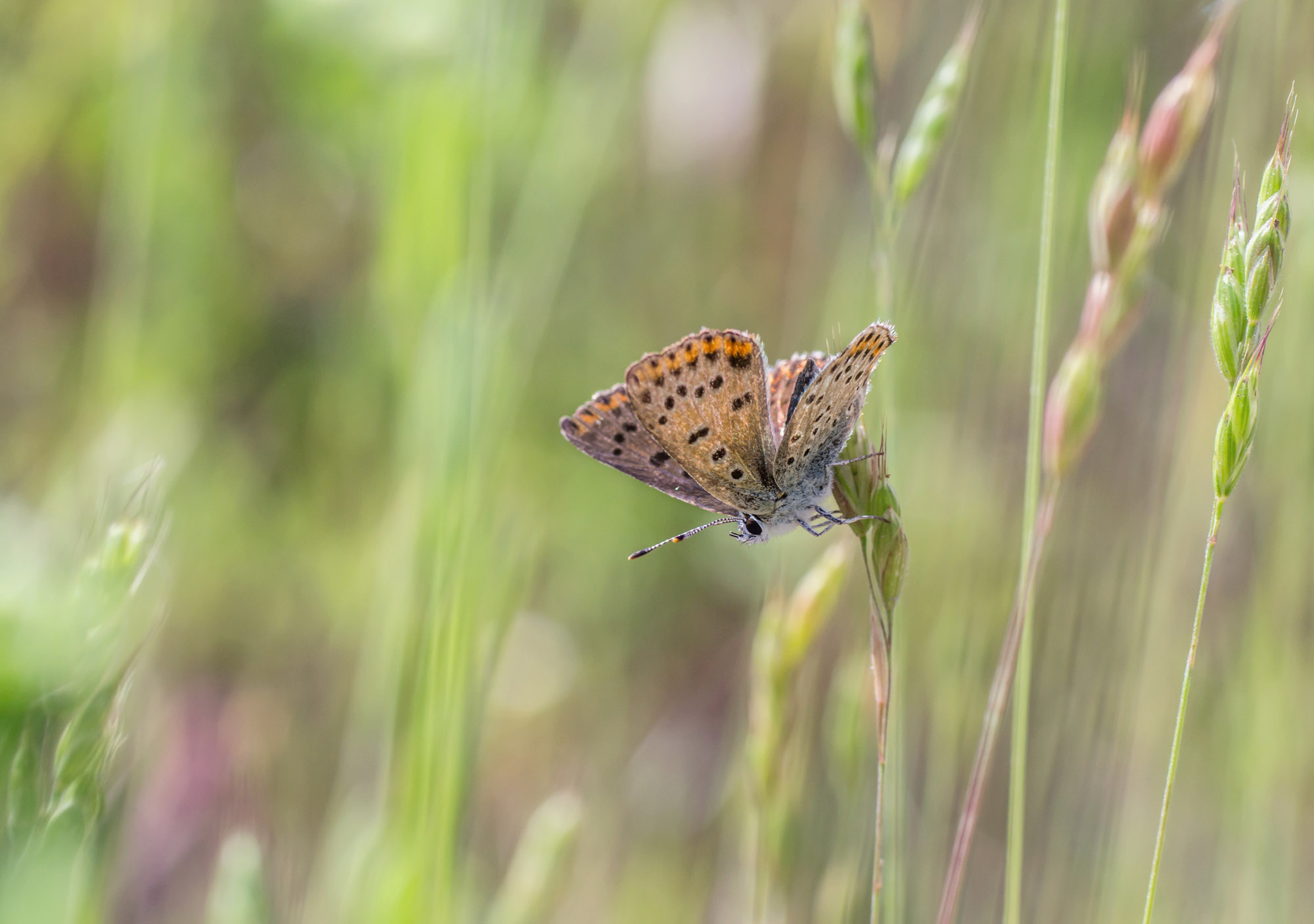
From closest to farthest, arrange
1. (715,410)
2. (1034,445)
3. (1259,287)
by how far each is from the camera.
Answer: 1. (1259,287)
2. (1034,445)
3. (715,410)

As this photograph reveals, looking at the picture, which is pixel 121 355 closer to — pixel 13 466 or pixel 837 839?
pixel 13 466

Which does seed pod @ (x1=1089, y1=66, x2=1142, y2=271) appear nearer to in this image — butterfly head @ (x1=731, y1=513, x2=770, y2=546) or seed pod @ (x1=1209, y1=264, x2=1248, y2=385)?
seed pod @ (x1=1209, y1=264, x2=1248, y2=385)

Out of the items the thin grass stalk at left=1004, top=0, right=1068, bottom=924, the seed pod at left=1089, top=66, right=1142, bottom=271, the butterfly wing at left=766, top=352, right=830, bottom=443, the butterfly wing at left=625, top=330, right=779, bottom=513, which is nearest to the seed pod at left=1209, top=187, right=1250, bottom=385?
the thin grass stalk at left=1004, top=0, right=1068, bottom=924

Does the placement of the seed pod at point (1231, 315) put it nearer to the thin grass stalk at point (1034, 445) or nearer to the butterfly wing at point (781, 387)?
the thin grass stalk at point (1034, 445)

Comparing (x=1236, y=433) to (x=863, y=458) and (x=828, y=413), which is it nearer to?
(x=863, y=458)

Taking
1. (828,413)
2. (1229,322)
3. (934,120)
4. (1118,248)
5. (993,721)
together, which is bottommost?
(993,721)

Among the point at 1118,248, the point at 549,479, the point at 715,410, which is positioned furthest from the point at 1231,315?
the point at 549,479
